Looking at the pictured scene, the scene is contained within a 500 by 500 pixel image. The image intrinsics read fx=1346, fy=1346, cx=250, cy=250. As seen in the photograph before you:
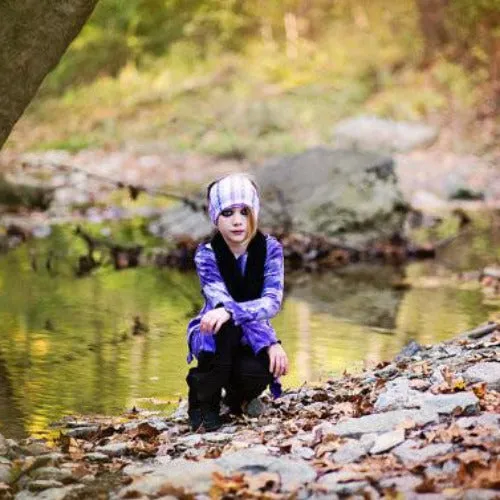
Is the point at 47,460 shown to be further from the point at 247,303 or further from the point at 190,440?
the point at 247,303

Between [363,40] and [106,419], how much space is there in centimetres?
2299

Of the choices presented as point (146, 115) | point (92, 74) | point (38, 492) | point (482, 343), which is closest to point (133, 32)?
point (92, 74)

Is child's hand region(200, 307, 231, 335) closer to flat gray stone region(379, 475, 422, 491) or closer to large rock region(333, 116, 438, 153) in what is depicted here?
flat gray stone region(379, 475, 422, 491)

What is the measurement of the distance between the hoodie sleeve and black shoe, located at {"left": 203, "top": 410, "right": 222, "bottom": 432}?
0.38m

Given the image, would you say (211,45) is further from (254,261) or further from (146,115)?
(254,261)

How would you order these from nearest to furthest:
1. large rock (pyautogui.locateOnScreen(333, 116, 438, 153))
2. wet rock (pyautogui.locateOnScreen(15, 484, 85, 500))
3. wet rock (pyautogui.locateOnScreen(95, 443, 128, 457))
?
1. wet rock (pyautogui.locateOnScreen(15, 484, 85, 500))
2. wet rock (pyautogui.locateOnScreen(95, 443, 128, 457))
3. large rock (pyautogui.locateOnScreen(333, 116, 438, 153))

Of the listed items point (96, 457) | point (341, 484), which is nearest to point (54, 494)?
point (96, 457)

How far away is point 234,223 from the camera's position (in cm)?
537

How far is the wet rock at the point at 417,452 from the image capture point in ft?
14.1

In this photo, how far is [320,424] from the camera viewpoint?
496 centimetres

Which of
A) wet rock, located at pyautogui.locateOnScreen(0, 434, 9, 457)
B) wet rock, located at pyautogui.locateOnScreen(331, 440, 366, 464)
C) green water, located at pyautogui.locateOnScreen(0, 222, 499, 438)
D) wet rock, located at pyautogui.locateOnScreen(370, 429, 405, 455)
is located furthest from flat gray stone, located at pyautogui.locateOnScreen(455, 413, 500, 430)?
green water, located at pyautogui.locateOnScreen(0, 222, 499, 438)

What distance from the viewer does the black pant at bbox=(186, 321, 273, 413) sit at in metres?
5.36

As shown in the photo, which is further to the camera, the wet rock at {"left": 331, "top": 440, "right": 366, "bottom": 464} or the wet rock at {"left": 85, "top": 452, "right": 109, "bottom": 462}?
the wet rock at {"left": 85, "top": 452, "right": 109, "bottom": 462}

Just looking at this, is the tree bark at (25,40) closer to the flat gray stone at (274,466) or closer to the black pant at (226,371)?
the black pant at (226,371)
